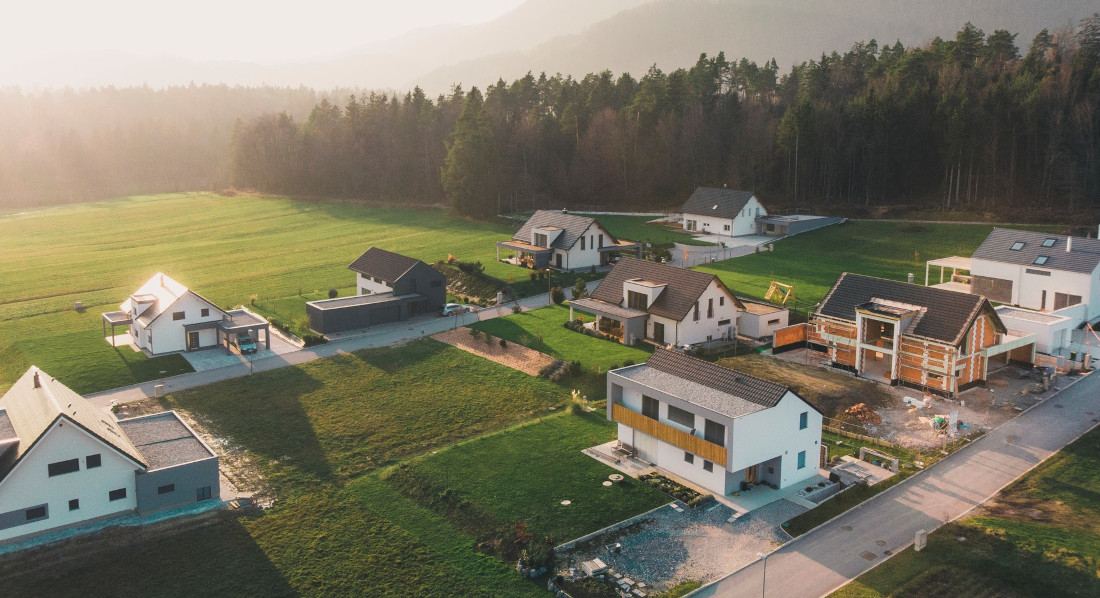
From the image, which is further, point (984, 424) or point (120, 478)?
point (984, 424)

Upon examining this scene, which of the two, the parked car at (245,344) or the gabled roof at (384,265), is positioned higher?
the gabled roof at (384,265)

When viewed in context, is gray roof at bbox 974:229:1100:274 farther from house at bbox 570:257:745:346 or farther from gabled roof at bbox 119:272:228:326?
gabled roof at bbox 119:272:228:326

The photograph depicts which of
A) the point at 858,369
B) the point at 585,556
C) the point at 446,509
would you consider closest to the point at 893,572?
the point at 585,556

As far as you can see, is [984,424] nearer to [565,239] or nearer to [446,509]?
[446,509]

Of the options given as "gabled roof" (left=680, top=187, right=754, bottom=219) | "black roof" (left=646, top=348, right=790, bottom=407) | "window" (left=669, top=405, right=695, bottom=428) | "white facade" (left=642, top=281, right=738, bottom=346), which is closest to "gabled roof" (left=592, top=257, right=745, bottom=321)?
"white facade" (left=642, top=281, right=738, bottom=346)

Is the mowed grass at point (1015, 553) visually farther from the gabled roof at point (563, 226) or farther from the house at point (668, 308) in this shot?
the gabled roof at point (563, 226)

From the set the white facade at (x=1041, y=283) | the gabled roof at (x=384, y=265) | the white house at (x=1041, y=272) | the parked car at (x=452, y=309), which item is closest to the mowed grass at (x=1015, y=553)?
the white house at (x=1041, y=272)

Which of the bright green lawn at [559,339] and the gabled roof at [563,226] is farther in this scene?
the gabled roof at [563,226]
